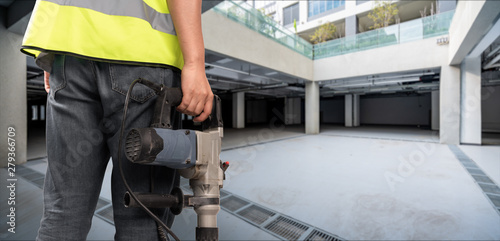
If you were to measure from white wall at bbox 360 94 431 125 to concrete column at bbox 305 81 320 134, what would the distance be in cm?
860

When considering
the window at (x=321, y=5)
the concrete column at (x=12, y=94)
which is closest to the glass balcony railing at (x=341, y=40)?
the concrete column at (x=12, y=94)

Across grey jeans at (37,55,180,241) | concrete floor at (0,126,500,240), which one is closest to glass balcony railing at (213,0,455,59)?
concrete floor at (0,126,500,240)

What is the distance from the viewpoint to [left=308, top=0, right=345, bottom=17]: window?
12469 millimetres

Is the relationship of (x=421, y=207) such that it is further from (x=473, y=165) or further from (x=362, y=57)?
(x=362, y=57)

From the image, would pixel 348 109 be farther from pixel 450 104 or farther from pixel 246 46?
pixel 246 46

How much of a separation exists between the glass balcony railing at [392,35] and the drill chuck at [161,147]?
7.53m

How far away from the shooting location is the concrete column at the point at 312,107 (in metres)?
8.02

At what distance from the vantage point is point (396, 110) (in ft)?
44.3

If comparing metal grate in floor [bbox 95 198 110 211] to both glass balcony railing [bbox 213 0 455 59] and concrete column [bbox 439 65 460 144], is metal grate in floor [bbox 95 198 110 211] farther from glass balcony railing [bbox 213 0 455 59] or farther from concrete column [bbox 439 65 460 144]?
concrete column [bbox 439 65 460 144]

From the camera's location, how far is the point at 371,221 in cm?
153

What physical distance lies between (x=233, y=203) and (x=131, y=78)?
1.55 metres

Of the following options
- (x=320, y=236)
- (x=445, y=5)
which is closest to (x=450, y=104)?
(x=445, y=5)

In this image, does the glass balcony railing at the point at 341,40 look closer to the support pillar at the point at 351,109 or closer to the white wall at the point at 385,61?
the white wall at the point at 385,61

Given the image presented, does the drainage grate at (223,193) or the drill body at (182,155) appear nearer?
the drill body at (182,155)
